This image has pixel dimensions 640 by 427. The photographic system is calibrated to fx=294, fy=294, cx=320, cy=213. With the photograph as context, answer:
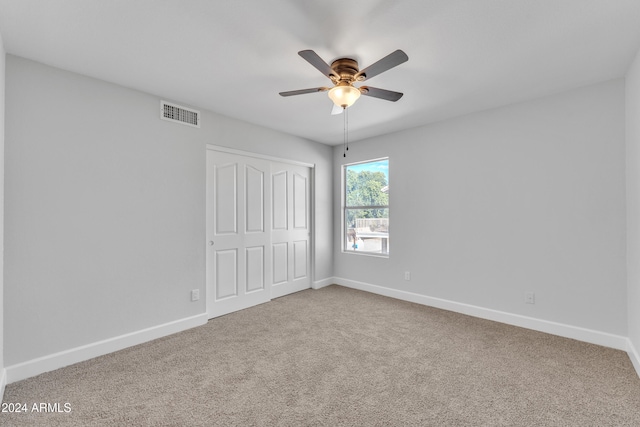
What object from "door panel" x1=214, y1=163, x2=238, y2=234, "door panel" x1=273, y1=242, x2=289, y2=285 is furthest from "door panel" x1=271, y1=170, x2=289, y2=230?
"door panel" x1=214, y1=163, x2=238, y2=234

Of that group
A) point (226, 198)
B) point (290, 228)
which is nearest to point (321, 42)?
point (226, 198)

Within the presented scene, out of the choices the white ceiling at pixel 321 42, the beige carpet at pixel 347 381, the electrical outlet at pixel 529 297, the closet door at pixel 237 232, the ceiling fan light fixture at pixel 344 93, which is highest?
the white ceiling at pixel 321 42

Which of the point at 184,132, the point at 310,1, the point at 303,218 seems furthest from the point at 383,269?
the point at 310,1

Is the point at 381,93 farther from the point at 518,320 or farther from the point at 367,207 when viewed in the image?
the point at 518,320

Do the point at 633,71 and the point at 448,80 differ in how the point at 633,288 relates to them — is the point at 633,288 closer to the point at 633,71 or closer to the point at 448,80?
the point at 633,71

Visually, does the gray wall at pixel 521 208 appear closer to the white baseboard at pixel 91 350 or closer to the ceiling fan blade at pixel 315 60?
the ceiling fan blade at pixel 315 60

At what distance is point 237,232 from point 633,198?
12.9 ft

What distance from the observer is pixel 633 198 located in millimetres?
2412

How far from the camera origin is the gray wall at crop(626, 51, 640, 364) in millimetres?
2275

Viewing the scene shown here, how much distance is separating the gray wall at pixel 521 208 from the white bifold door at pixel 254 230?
1.44 metres

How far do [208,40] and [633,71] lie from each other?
3.30m

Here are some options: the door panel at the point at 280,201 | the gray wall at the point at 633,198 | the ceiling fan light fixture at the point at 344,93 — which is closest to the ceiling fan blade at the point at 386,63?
the ceiling fan light fixture at the point at 344,93

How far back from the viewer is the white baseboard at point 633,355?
2.26 meters

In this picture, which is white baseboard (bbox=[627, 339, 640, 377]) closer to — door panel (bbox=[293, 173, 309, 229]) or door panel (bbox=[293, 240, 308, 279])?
door panel (bbox=[293, 240, 308, 279])
